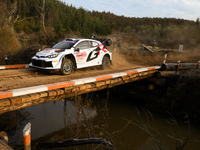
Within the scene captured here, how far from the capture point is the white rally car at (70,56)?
6739 millimetres

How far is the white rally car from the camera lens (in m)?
6.74

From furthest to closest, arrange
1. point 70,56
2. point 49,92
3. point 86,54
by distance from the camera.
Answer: point 86,54 < point 70,56 < point 49,92

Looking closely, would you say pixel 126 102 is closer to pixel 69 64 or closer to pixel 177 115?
pixel 177 115

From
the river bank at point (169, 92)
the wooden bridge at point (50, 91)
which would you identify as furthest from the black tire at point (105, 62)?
the river bank at point (169, 92)

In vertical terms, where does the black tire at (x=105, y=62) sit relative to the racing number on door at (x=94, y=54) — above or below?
below

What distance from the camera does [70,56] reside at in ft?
24.7

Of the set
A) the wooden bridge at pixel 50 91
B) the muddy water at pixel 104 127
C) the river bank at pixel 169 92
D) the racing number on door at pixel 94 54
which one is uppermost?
the racing number on door at pixel 94 54

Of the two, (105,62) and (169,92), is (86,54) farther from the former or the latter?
(169,92)

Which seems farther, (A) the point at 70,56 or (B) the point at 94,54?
(B) the point at 94,54

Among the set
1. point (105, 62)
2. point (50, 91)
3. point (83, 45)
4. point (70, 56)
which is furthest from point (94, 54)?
point (50, 91)

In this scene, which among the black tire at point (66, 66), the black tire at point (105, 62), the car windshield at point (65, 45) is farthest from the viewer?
the black tire at point (105, 62)

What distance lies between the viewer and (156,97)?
1067 cm

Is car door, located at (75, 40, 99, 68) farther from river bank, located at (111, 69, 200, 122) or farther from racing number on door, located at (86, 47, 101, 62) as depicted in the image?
river bank, located at (111, 69, 200, 122)

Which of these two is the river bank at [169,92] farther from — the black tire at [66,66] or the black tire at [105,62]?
the black tire at [66,66]
